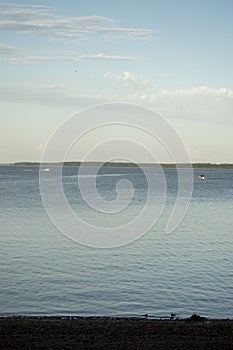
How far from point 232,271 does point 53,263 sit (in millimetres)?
7418

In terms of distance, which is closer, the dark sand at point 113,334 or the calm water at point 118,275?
the dark sand at point 113,334

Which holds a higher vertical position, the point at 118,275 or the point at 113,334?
the point at 113,334

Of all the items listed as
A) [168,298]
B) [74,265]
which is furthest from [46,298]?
[74,265]

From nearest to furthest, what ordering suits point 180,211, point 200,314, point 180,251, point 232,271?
point 200,314
point 232,271
point 180,251
point 180,211

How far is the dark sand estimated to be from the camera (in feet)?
41.4

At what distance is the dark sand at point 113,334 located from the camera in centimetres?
1262

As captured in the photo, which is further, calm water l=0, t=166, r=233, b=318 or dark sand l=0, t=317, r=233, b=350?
calm water l=0, t=166, r=233, b=318

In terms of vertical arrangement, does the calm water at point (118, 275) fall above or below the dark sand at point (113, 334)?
below

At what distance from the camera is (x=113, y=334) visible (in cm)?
1368

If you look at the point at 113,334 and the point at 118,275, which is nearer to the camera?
the point at 113,334

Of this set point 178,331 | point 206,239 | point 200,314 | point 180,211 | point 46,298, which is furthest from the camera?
point 180,211

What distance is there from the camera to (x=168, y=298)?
1909cm

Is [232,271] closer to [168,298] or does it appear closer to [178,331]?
[168,298]

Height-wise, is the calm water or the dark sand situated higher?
the dark sand
